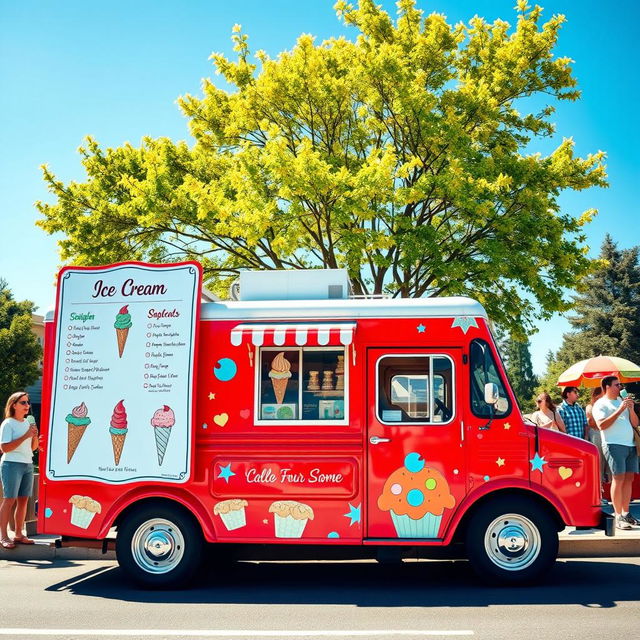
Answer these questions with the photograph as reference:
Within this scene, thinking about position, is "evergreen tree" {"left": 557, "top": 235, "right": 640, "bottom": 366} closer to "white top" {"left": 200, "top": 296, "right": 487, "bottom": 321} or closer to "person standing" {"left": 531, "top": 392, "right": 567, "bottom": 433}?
"person standing" {"left": 531, "top": 392, "right": 567, "bottom": 433}

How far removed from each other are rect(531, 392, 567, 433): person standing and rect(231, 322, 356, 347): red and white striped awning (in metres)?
4.65

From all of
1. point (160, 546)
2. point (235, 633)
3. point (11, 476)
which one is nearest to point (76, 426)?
point (160, 546)

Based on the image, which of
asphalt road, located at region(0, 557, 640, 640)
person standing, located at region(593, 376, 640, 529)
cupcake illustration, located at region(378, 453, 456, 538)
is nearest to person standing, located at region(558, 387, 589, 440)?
person standing, located at region(593, 376, 640, 529)

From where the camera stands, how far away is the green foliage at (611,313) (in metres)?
47.9

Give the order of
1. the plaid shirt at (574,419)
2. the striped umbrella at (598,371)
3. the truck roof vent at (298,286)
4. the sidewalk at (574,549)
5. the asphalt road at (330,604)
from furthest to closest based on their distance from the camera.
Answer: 1. the striped umbrella at (598,371)
2. the plaid shirt at (574,419)
3. the sidewalk at (574,549)
4. the truck roof vent at (298,286)
5. the asphalt road at (330,604)

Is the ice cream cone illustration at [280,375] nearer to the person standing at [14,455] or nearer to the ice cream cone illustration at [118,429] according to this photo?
the ice cream cone illustration at [118,429]

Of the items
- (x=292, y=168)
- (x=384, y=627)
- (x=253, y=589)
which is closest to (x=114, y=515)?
(x=253, y=589)

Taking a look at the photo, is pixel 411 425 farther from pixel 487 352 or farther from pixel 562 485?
pixel 562 485

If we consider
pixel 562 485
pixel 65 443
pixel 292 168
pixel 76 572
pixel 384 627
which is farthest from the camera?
pixel 292 168

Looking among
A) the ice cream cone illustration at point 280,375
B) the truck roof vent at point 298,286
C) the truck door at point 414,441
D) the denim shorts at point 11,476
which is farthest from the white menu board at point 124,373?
the denim shorts at point 11,476

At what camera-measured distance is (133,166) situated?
1859cm

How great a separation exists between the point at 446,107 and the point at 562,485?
11703mm

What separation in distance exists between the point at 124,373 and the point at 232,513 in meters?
1.84

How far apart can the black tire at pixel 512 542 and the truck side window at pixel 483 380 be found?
893 millimetres
